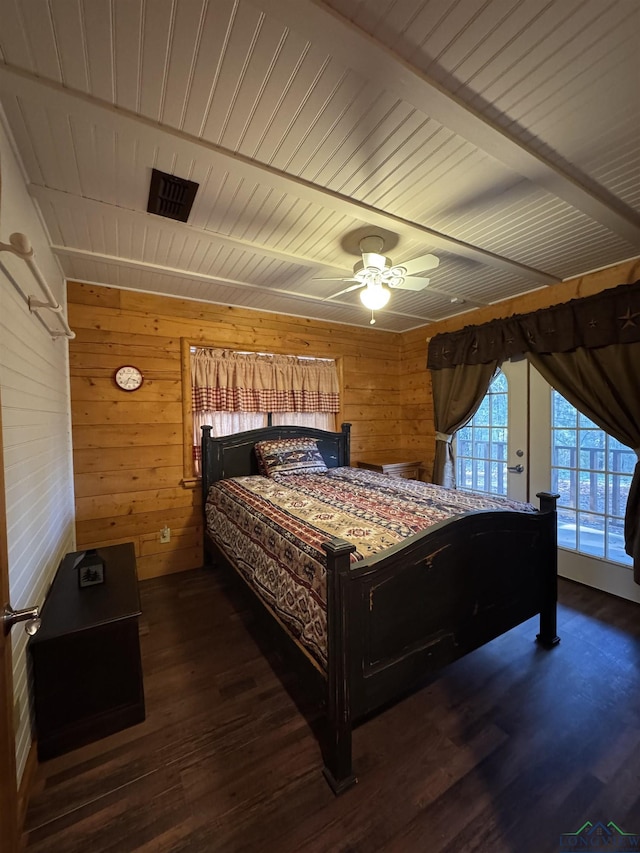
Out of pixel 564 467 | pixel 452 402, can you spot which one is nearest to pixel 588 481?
pixel 564 467

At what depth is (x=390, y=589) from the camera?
4.61 ft

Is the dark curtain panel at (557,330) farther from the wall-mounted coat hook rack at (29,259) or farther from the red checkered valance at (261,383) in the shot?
the wall-mounted coat hook rack at (29,259)

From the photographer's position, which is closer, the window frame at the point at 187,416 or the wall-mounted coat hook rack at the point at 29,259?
the wall-mounted coat hook rack at the point at 29,259

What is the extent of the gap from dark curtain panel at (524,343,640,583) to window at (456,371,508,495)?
27.4 inches

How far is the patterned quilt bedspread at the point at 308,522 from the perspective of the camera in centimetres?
149

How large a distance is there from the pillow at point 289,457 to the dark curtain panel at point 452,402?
1399 mm

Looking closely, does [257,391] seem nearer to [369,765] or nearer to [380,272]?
[380,272]

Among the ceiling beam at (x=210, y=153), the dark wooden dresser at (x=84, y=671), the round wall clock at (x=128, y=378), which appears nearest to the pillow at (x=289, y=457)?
the round wall clock at (x=128, y=378)

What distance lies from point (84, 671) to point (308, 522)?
3.87 feet

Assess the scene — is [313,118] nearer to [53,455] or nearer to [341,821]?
[53,455]

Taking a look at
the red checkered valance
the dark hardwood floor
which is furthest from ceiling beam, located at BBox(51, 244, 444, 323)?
the dark hardwood floor

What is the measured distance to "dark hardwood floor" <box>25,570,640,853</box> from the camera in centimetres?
117

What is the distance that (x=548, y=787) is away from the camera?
1299mm

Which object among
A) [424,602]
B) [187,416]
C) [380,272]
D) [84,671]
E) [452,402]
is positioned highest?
[380,272]
